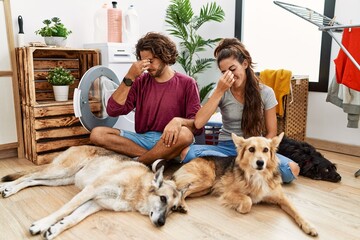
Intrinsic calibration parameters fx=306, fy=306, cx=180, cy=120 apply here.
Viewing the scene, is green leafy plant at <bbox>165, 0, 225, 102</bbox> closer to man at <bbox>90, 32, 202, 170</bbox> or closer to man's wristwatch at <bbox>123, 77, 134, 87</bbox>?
man at <bbox>90, 32, 202, 170</bbox>

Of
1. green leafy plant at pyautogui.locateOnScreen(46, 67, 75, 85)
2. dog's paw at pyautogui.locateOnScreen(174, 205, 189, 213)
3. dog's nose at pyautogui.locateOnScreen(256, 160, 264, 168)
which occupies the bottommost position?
dog's paw at pyautogui.locateOnScreen(174, 205, 189, 213)

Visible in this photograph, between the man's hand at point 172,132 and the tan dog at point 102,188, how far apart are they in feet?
0.95

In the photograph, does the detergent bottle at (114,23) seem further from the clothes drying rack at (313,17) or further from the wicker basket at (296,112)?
the wicker basket at (296,112)

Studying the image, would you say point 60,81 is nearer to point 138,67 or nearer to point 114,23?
point 114,23

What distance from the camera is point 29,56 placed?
2613 millimetres

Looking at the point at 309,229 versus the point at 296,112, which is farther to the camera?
the point at 296,112

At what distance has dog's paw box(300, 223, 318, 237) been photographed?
1.58m

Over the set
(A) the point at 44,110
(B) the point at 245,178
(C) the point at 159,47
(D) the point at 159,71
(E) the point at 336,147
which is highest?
(C) the point at 159,47

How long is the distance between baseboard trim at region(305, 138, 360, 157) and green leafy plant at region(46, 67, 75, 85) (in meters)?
2.66

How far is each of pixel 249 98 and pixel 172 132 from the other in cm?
60

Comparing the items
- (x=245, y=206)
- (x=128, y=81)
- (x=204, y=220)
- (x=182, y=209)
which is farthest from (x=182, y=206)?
(x=128, y=81)

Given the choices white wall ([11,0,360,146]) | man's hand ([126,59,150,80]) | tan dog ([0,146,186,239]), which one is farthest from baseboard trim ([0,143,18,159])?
man's hand ([126,59,150,80])

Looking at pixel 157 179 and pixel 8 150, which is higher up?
pixel 157 179

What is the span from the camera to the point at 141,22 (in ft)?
12.1
